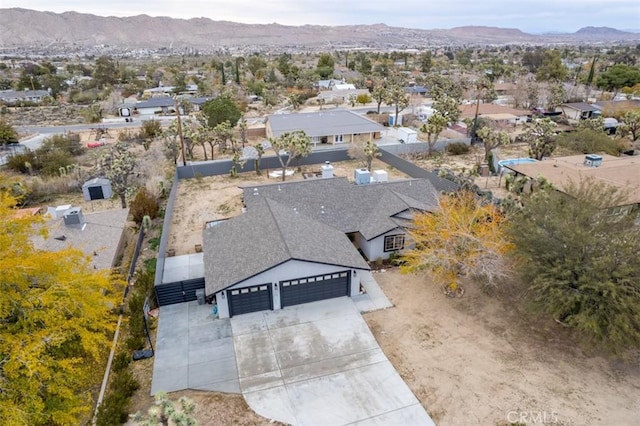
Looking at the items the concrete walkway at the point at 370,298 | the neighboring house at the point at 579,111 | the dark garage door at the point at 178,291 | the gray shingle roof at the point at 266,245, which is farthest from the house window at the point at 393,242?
the neighboring house at the point at 579,111

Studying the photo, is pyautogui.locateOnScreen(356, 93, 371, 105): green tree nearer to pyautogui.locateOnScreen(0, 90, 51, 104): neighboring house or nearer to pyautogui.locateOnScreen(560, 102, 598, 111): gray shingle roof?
pyautogui.locateOnScreen(560, 102, 598, 111): gray shingle roof

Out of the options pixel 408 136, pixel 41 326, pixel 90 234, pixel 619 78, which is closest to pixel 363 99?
pixel 408 136

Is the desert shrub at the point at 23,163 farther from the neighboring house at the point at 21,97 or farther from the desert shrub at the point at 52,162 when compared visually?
the neighboring house at the point at 21,97

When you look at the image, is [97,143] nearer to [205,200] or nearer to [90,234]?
[205,200]

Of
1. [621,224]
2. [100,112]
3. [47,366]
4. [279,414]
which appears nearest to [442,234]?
[621,224]

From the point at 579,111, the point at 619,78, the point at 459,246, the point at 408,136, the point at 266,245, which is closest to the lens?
the point at 459,246

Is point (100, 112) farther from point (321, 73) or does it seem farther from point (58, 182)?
point (321, 73)

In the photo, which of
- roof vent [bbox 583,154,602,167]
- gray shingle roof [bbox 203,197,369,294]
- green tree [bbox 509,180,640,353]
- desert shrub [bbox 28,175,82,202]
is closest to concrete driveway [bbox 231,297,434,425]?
gray shingle roof [bbox 203,197,369,294]
